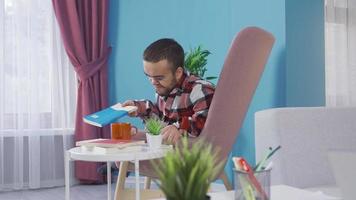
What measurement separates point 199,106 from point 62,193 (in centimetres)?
197

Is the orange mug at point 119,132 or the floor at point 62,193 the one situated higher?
the orange mug at point 119,132

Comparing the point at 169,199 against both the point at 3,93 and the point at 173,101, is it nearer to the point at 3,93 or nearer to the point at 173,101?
the point at 173,101

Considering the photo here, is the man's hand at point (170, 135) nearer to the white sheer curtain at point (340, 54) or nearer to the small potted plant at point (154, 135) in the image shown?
the small potted plant at point (154, 135)

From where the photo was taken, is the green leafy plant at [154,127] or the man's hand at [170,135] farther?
the man's hand at [170,135]

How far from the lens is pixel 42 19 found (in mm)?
3873

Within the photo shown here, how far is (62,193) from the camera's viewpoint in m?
3.64

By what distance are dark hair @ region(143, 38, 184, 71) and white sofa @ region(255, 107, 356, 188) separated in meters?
0.52

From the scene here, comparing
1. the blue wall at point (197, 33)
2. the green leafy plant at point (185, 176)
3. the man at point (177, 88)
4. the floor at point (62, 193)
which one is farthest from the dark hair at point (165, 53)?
the green leafy plant at point (185, 176)

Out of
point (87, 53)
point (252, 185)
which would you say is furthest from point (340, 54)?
point (252, 185)

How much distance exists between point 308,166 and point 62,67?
2658 millimetres

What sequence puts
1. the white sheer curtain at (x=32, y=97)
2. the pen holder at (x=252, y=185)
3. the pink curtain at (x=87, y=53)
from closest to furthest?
the pen holder at (x=252, y=185) < the white sheer curtain at (x=32, y=97) < the pink curtain at (x=87, y=53)

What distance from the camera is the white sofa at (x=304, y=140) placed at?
1.91m

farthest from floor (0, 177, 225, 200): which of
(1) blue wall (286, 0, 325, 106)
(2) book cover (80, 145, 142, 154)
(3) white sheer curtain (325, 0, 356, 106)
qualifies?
(2) book cover (80, 145, 142, 154)

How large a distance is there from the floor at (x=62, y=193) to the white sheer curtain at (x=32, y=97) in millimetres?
120
